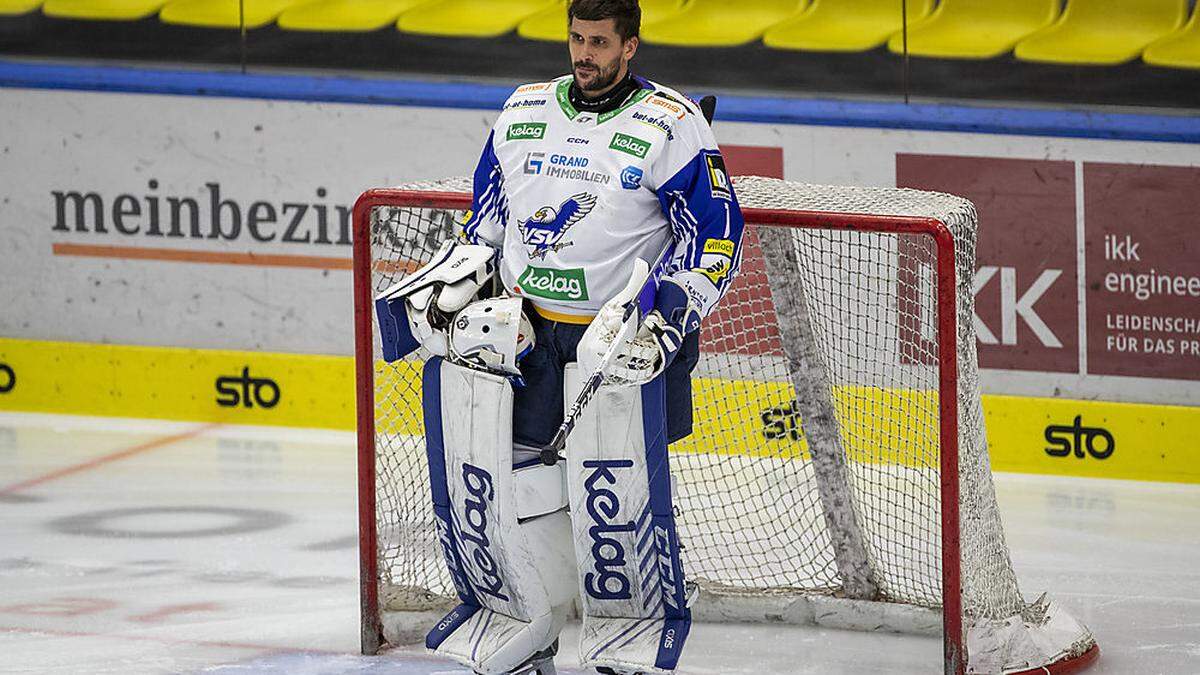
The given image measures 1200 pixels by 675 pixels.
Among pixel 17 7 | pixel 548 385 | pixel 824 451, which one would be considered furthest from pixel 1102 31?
pixel 17 7

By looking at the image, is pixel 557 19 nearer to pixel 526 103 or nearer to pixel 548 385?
pixel 526 103

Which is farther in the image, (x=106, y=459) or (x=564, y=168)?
(x=106, y=459)

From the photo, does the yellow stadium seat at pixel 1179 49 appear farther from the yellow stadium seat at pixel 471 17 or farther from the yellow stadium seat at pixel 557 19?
the yellow stadium seat at pixel 471 17

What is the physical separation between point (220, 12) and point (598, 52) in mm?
3240

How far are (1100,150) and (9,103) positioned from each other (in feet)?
11.3

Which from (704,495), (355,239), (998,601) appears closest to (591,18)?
(355,239)

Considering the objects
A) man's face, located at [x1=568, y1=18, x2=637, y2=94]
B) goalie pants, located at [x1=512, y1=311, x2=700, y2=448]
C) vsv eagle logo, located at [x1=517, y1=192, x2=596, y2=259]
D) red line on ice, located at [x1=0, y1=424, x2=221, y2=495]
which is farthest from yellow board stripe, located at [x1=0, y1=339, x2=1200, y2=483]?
man's face, located at [x1=568, y1=18, x2=637, y2=94]

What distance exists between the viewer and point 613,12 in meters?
3.84

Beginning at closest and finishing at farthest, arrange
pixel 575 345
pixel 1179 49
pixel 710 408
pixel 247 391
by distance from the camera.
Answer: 1. pixel 575 345
2. pixel 710 408
3. pixel 1179 49
4. pixel 247 391

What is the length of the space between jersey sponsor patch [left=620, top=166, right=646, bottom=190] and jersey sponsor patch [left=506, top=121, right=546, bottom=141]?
7.6 inches

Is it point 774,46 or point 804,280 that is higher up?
point 774,46

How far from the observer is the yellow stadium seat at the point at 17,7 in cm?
698

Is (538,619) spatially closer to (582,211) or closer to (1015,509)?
(582,211)

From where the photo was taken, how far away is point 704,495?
547 centimetres
